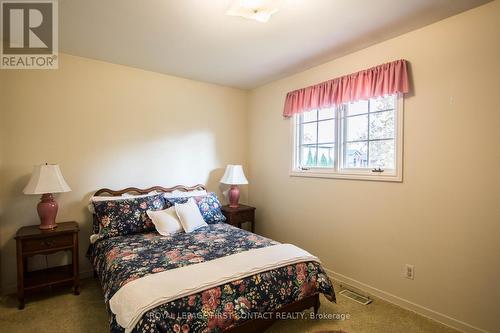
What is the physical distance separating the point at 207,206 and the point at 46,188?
1.63 metres

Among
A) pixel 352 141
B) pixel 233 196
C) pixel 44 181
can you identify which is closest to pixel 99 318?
pixel 44 181

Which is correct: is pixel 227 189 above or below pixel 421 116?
below

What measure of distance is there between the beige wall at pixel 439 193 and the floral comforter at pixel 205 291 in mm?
830

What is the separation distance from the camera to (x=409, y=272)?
7.90ft

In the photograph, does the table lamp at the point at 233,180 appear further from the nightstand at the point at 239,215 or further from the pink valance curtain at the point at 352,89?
the pink valance curtain at the point at 352,89

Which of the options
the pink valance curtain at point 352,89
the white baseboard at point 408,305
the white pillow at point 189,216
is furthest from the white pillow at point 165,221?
the pink valance curtain at point 352,89

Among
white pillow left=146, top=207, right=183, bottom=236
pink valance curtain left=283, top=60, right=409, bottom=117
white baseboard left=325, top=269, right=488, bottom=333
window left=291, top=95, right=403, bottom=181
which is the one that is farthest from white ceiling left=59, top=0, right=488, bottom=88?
white baseboard left=325, top=269, right=488, bottom=333

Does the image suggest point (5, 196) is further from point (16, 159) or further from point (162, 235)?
point (162, 235)

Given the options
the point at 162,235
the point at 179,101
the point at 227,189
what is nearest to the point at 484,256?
the point at 162,235

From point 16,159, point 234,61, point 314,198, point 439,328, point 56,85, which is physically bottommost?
point 439,328

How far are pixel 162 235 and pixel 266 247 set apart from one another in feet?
3.71

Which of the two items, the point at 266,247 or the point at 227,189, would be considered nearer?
the point at 266,247

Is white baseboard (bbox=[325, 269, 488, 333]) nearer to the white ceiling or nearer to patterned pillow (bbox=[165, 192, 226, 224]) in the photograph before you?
patterned pillow (bbox=[165, 192, 226, 224])

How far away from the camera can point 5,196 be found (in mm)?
2635
